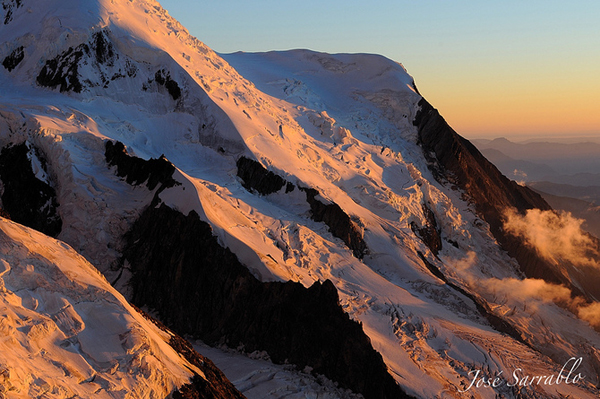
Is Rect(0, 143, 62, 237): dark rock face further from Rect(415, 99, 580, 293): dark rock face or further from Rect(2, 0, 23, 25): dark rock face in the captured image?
Rect(415, 99, 580, 293): dark rock face

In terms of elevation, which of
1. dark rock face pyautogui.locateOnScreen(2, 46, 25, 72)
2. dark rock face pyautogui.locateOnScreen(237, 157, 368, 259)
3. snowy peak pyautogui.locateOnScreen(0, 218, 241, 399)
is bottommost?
snowy peak pyautogui.locateOnScreen(0, 218, 241, 399)

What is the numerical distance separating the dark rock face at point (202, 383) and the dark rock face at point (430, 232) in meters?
38.5

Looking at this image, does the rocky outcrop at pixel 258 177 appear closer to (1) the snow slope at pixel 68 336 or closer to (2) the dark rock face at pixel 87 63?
(2) the dark rock face at pixel 87 63

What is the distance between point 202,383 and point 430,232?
44.4 metres

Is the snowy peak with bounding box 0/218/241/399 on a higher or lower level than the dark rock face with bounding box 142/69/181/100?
lower

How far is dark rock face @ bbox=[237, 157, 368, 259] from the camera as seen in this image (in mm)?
51656

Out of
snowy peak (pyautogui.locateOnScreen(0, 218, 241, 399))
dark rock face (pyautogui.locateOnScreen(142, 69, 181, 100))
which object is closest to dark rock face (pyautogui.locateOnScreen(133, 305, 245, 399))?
snowy peak (pyautogui.locateOnScreen(0, 218, 241, 399))

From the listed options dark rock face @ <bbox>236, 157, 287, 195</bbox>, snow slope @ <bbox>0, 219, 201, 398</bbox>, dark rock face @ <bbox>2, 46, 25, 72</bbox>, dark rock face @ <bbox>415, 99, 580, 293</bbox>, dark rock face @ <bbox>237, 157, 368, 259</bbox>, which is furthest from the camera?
dark rock face @ <bbox>415, 99, 580, 293</bbox>

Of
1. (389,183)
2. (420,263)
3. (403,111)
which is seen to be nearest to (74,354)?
(420,263)

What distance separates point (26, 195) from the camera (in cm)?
3944

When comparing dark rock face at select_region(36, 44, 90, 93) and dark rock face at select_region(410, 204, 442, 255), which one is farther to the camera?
dark rock face at select_region(410, 204, 442, 255)

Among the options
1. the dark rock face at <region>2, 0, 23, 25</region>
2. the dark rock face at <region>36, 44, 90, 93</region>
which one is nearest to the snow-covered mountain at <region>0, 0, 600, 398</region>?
the dark rock face at <region>36, 44, 90, 93</region>

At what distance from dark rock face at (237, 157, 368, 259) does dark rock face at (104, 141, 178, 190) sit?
36.0 ft

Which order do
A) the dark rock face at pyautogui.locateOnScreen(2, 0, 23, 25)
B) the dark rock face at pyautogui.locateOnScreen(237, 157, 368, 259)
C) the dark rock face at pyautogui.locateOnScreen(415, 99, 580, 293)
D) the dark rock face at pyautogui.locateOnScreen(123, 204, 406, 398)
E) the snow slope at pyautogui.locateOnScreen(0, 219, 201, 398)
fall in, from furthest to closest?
the dark rock face at pyautogui.locateOnScreen(415, 99, 580, 293) < the dark rock face at pyautogui.locateOnScreen(2, 0, 23, 25) < the dark rock face at pyautogui.locateOnScreen(237, 157, 368, 259) < the dark rock face at pyautogui.locateOnScreen(123, 204, 406, 398) < the snow slope at pyautogui.locateOnScreen(0, 219, 201, 398)
